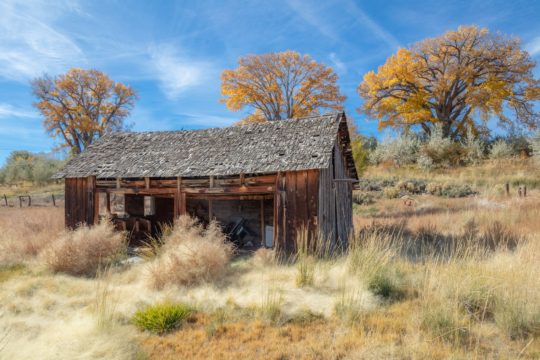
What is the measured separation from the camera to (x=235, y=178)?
432 inches

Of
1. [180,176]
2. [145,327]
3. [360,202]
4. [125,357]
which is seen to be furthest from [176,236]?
[360,202]

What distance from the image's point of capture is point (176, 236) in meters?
9.50

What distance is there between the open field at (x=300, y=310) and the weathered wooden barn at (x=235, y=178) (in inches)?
76.0

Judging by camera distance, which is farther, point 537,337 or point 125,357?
point 537,337

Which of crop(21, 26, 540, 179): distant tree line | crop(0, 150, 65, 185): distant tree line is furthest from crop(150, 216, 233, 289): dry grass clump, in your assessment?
crop(0, 150, 65, 185): distant tree line

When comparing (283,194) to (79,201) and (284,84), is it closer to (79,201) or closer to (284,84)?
(79,201)

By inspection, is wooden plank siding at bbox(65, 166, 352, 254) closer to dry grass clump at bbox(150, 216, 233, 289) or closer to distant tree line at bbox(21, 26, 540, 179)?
dry grass clump at bbox(150, 216, 233, 289)

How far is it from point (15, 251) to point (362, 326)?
1135 centimetres

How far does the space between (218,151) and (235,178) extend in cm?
164

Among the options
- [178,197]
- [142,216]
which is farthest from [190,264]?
[142,216]

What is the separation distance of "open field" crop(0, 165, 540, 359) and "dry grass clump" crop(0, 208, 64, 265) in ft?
5.79

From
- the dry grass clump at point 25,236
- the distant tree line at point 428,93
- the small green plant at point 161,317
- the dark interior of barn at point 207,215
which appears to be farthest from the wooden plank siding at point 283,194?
the distant tree line at point 428,93

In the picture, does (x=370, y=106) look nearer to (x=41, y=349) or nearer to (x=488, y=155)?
(x=488, y=155)

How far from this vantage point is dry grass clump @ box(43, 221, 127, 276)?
9422mm
